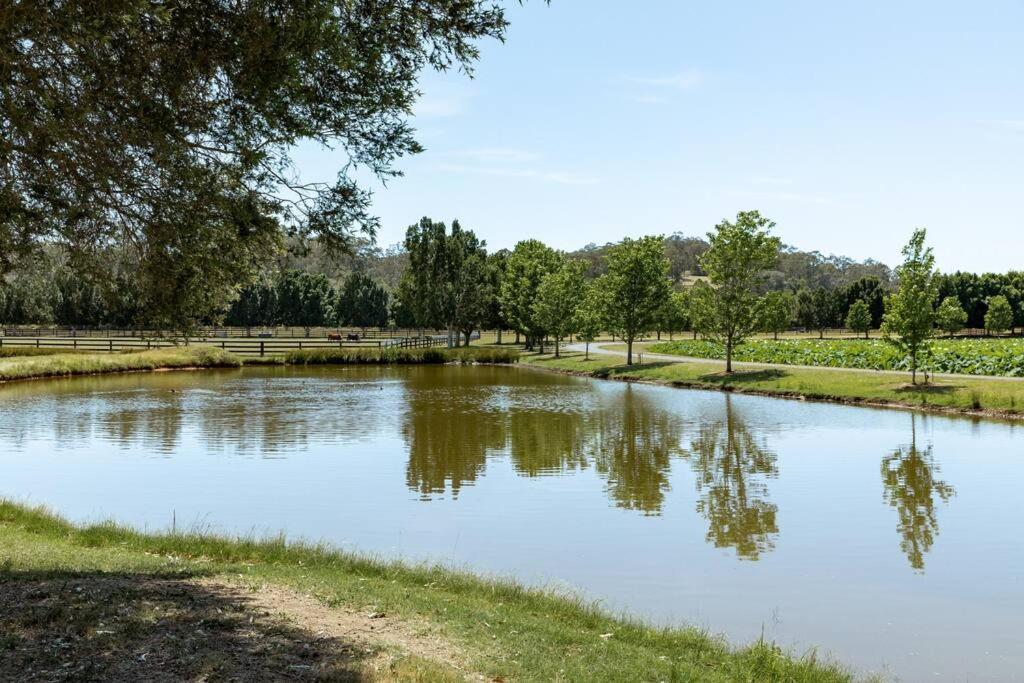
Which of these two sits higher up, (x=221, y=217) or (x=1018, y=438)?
(x=221, y=217)

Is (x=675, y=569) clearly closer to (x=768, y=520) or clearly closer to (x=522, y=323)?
(x=768, y=520)

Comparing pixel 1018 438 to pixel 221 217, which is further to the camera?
pixel 1018 438

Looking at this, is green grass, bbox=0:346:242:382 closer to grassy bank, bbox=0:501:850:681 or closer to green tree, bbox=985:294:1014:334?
grassy bank, bbox=0:501:850:681

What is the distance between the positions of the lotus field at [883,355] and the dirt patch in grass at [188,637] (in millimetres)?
37302

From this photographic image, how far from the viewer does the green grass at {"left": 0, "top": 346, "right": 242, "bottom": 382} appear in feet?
170

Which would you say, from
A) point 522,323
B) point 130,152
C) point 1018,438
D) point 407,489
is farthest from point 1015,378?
point 522,323

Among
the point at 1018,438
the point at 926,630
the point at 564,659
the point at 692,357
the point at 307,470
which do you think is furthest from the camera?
the point at 692,357

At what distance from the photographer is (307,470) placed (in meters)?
21.8

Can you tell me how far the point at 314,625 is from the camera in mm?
8477

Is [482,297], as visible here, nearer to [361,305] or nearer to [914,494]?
[361,305]

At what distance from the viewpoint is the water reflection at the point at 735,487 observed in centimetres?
1548

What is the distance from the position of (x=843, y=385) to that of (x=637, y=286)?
74.3 ft

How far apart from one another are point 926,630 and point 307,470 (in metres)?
15.7

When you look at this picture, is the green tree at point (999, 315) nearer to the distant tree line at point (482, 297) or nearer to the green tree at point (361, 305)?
the distant tree line at point (482, 297)
